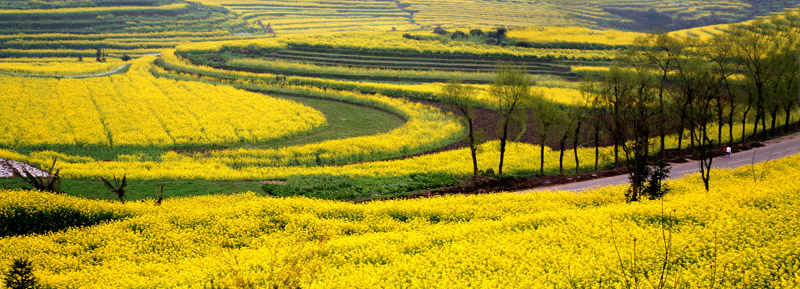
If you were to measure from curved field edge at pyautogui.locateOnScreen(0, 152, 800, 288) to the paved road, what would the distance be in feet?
23.7

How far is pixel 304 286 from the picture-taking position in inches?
714

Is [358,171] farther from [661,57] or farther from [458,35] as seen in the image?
[458,35]

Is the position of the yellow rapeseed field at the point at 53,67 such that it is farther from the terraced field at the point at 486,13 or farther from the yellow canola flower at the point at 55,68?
the terraced field at the point at 486,13

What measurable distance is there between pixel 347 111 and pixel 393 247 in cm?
4708

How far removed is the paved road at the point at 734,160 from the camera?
38750 millimetres

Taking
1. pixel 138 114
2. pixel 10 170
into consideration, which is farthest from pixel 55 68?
A: pixel 10 170

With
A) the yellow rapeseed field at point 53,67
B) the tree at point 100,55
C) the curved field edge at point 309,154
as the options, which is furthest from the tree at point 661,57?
the tree at point 100,55

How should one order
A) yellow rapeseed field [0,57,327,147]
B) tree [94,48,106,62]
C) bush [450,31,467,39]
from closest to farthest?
1. yellow rapeseed field [0,57,327,147]
2. tree [94,48,106,62]
3. bush [450,31,467,39]

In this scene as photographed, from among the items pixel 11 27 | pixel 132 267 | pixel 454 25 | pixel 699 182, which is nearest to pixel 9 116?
pixel 132 267

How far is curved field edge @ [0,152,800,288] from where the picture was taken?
1808cm

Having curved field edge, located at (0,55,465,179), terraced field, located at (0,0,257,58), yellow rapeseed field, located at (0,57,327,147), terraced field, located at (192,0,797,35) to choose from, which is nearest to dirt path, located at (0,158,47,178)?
curved field edge, located at (0,55,465,179)

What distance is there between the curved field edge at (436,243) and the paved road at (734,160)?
723 cm

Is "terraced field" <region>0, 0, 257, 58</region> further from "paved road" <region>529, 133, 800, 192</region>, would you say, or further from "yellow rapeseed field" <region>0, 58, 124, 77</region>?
"paved road" <region>529, 133, 800, 192</region>

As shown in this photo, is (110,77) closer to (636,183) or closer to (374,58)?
(374,58)
